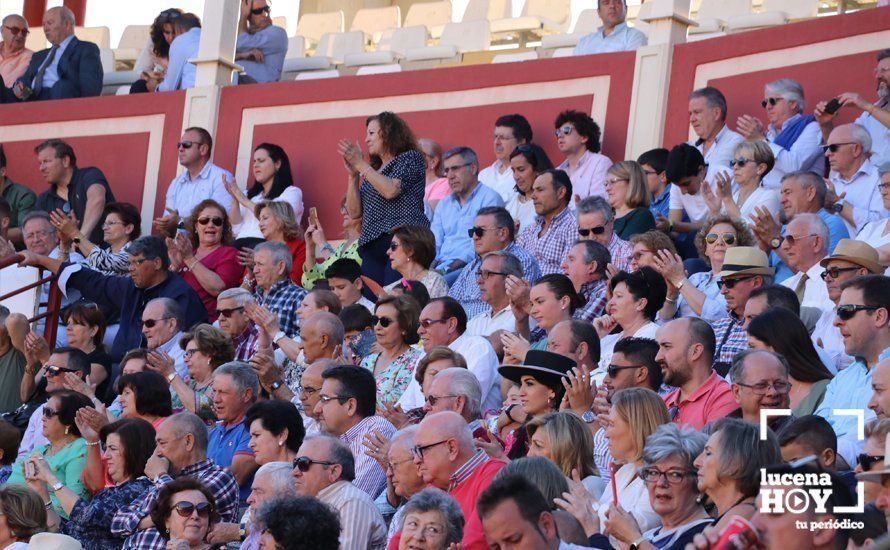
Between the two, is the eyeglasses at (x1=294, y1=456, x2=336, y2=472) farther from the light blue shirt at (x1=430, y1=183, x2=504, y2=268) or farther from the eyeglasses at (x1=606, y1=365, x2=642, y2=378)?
the light blue shirt at (x1=430, y1=183, x2=504, y2=268)

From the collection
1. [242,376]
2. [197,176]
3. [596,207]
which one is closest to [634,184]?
[596,207]

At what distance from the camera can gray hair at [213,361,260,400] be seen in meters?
9.38

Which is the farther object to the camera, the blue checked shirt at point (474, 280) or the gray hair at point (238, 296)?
the gray hair at point (238, 296)

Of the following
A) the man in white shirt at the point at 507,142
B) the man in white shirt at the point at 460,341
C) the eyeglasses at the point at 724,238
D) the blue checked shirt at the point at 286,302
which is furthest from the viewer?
the man in white shirt at the point at 507,142

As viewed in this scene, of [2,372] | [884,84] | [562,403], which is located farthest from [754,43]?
[2,372]

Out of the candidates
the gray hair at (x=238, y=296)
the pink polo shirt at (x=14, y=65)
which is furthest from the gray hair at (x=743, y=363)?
the pink polo shirt at (x=14, y=65)

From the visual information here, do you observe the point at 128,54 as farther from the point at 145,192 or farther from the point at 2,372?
the point at 2,372

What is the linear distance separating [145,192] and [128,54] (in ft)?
12.7

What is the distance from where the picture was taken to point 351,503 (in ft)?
23.9

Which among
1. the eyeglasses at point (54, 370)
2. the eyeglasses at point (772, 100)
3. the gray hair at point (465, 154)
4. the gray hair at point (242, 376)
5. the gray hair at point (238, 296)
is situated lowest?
the eyeglasses at point (54, 370)

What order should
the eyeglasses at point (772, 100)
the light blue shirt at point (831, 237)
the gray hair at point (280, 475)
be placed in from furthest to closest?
the eyeglasses at point (772, 100) → the light blue shirt at point (831, 237) → the gray hair at point (280, 475)

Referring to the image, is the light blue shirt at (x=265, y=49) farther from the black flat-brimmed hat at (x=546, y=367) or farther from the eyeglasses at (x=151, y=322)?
the black flat-brimmed hat at (x=546, y=367)

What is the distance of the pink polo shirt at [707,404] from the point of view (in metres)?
7.41

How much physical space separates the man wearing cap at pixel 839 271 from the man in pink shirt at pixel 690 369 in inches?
41.7
